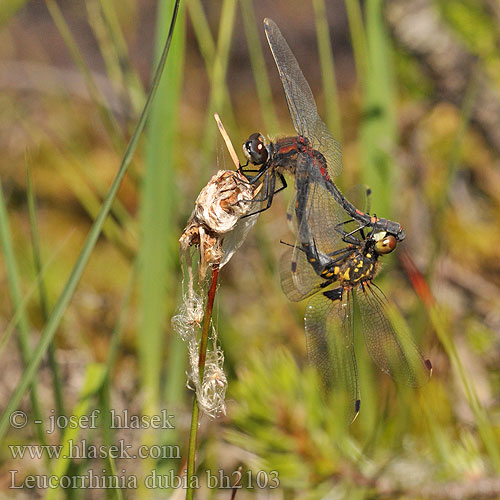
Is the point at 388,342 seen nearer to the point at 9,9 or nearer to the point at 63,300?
the point at 63,300

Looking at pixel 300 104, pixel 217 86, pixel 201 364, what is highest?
pixel 217 86

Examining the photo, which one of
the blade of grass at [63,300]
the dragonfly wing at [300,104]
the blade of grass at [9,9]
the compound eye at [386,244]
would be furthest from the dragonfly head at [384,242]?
the blade of grass at [9,9]

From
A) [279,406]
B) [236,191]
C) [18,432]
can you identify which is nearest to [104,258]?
[18,432]

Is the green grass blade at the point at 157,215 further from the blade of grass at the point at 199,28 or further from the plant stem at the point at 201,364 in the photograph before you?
the plant stem at the point at 201,364

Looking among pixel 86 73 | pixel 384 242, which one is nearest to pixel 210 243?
pixel 384 242

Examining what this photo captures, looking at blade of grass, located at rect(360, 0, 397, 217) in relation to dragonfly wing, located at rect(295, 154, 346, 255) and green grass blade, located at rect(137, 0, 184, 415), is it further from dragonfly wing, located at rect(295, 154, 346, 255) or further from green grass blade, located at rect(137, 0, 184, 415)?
green grass blade, located at rect(137, 0, 184, 415)

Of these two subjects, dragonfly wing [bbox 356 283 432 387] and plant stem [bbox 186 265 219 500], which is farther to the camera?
dragonfly wing [bbox 356 283 432 387]

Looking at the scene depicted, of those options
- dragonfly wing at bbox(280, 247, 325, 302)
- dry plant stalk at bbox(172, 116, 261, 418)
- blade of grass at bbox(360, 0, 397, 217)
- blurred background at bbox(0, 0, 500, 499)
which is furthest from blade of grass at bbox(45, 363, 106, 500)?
blade of grass at bbox(360, 0, 397, 217)
